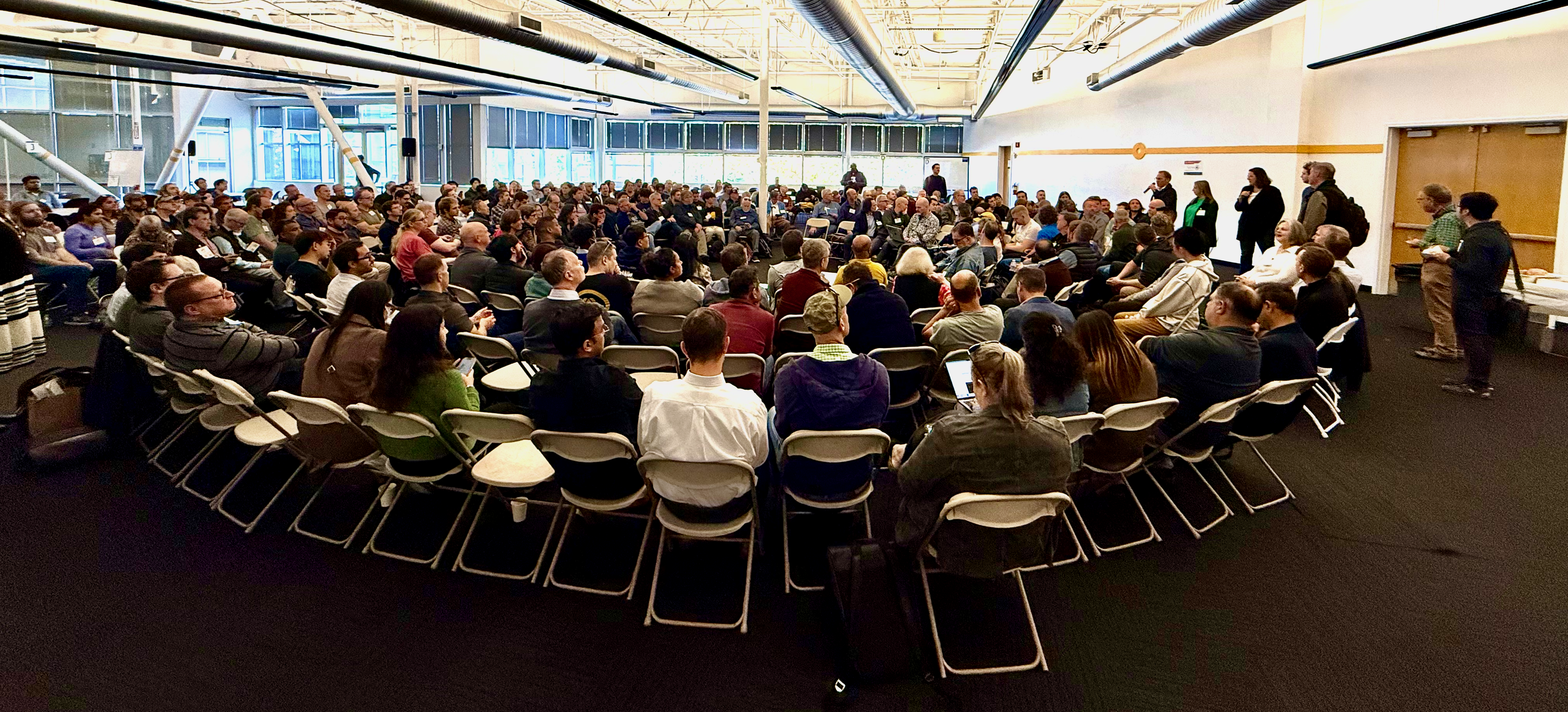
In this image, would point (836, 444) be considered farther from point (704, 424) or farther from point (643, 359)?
point (643, 359)

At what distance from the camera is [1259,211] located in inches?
433

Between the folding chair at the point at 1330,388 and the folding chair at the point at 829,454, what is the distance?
3024 millimetres

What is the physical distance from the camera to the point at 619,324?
5.71 meters

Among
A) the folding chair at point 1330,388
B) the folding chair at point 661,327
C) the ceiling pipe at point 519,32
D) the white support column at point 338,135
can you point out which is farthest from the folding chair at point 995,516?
the white support column at point 338,135

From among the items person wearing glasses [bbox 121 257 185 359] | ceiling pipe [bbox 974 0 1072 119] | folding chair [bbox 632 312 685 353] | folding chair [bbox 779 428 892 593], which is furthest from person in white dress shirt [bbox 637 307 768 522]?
ceiling pipe [bbox 974 0 1072 119]

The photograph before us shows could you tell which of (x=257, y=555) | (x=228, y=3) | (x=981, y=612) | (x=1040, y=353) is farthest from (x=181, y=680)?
(x=228, y=3)

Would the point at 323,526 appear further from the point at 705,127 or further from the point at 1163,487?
the point at 705,127

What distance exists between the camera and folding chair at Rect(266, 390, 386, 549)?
390cm

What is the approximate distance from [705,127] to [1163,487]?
3036 cm

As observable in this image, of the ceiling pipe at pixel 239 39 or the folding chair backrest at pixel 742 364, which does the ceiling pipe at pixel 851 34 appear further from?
the ceiling pipe at pixel 239 39

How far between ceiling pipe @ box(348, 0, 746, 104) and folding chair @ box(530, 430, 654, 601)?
5.18 meters

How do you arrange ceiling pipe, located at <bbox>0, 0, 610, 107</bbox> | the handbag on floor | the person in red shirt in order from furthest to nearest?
ceiling pipe, located at <bbox>0, 0, 610, 107</bbox> < the person in red shirt < the handbag on floor

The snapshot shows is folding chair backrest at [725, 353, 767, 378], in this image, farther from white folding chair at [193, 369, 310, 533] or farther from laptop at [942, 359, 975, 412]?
white folding chair at [193, 369, 310, 533]

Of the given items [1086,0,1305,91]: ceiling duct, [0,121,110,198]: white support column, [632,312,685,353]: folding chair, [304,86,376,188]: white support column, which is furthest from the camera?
[304,86,376,188]: white support column
